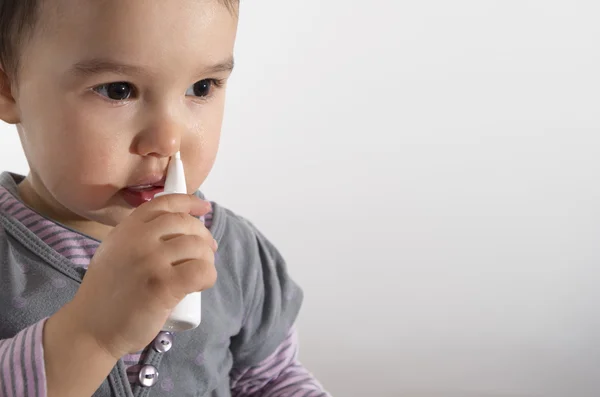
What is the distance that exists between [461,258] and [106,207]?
73 centimetres

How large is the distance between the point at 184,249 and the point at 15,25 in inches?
9.1

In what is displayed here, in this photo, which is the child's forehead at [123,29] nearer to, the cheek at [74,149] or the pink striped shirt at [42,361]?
the cheek at [74,149]

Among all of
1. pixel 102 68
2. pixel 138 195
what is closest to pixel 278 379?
pixel 138 195

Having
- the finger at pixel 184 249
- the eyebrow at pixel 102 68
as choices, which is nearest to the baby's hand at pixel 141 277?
the finger at pixel 184 249

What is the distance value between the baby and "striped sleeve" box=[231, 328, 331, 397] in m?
0.08

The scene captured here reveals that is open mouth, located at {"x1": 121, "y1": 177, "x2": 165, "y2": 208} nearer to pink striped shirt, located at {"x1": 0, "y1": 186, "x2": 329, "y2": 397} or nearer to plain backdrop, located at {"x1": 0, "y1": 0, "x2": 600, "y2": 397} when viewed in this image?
pink striped shirt, located at {"x1": 0, "y1": 186, "x2": 329, "y2": 397}

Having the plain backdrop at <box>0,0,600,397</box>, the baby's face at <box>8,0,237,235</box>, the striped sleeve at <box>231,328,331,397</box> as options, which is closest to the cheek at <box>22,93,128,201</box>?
the baby's face at <box>8,0,237,235</box>

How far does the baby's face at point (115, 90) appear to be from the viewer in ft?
2.10

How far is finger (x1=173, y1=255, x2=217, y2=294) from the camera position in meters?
0.59

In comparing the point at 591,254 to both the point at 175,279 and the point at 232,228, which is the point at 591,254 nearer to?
the point at 232,228

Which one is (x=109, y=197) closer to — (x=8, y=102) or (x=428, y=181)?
(x=8, y=102)

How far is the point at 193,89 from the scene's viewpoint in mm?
705

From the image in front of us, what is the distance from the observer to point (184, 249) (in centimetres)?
60

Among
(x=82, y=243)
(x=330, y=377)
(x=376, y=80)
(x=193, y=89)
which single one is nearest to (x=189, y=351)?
(x=82, y=243)
